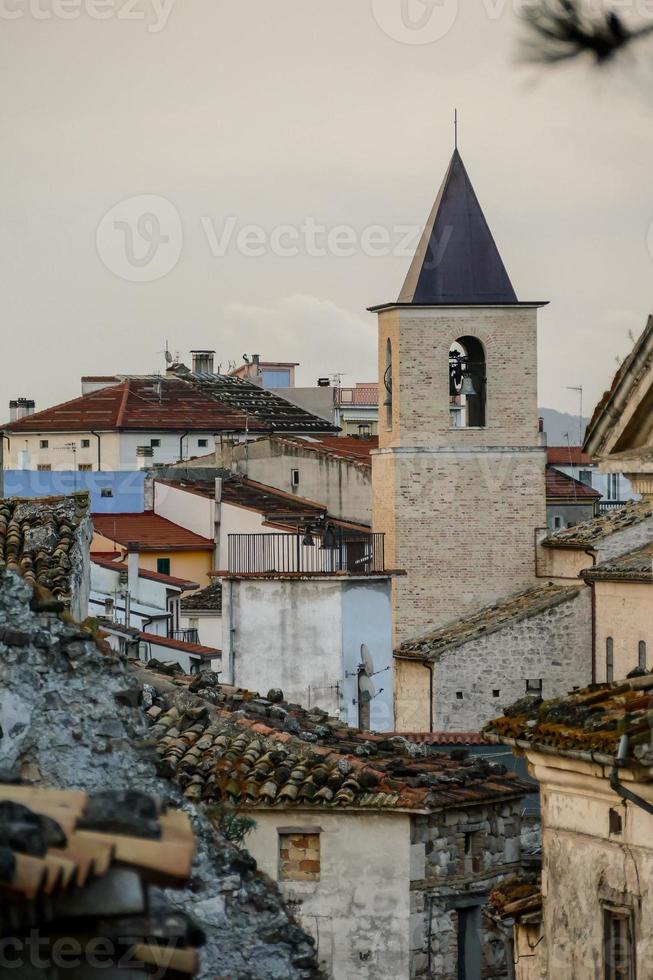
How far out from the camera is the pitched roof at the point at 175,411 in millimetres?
70000

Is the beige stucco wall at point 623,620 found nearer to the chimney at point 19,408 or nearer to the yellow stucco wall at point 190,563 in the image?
the yellow stucco wall at point 190,563

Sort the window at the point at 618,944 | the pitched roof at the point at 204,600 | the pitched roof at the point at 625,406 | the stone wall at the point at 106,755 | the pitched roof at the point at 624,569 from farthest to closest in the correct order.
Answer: the pitched roof at the point at 204,600
the pitched roof at the point at 624,569
the pitched roof at the point at 625,406
the window at the point at 618,944
the stone wall at the point at 106,755

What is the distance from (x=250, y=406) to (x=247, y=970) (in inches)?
2511

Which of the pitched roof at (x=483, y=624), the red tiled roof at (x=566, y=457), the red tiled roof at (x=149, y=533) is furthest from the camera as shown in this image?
the red tiled roof at (x=566, y=457)

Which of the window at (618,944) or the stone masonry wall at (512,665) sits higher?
the window at (618,944)

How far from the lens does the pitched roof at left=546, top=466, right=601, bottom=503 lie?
6272cm

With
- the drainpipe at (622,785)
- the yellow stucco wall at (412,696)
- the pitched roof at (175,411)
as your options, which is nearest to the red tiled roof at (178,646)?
the yellow stucco wall at (412,696)

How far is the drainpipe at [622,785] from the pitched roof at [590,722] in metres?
0.03

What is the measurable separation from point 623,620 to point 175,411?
30297mm

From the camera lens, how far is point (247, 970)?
934 cm

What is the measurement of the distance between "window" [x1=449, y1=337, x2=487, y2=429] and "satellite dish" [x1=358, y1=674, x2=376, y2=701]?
1198 cm

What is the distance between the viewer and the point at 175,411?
7181cm

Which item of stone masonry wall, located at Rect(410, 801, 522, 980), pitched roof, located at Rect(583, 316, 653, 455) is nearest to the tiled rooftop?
stone masonry wall, located at Rect(410, 801, 522, 980)

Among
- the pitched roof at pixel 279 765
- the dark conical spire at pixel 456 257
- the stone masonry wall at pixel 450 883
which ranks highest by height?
the dark conical spire at pixel 456 257
